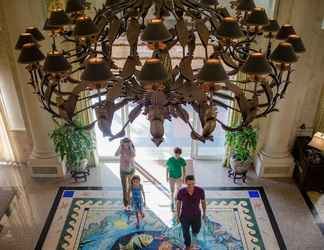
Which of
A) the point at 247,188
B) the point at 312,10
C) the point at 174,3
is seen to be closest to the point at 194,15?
the point at 174,3

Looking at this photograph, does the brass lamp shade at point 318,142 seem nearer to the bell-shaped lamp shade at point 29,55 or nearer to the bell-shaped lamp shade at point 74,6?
the bell-shaped lamp shade at point 74,6

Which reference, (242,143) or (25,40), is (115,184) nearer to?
(242,143)

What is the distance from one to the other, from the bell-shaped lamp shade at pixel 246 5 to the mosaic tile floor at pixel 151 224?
3.71 m

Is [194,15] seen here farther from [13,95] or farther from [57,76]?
[13,95]

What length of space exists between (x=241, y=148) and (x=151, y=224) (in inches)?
81.8

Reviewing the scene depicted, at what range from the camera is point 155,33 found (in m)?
2.11

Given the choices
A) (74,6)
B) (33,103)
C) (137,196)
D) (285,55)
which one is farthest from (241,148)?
(74,6)

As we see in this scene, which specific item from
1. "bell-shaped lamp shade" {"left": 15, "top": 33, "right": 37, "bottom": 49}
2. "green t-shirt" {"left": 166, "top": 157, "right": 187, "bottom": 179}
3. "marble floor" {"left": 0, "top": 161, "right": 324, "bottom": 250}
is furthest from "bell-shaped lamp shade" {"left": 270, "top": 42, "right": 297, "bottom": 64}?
"marble floor" {"left": 0, "top": 161, "right": 324, "bottom": 250}

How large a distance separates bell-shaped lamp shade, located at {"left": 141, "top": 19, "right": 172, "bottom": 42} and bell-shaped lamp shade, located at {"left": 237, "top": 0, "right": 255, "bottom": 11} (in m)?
1.19

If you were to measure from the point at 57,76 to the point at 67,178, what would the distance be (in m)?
4.77

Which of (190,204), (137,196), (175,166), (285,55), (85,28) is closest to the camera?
(285,55)

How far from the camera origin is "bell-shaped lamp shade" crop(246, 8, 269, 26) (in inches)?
113

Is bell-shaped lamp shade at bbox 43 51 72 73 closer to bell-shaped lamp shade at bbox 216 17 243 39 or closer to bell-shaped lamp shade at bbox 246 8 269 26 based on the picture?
bell-shaped lamp shade at bbox 216 17 243 39

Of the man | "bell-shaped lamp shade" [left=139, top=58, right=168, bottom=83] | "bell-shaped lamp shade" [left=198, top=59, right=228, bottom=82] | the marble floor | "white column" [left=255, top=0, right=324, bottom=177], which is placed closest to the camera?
"bell-shaped lamp shade" [left=139, top=58, right=168, bottom=83]
